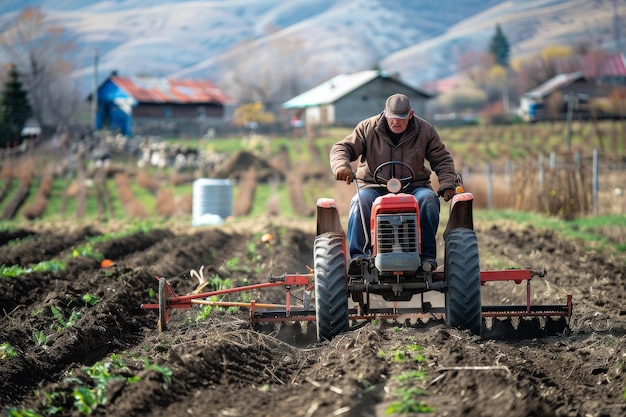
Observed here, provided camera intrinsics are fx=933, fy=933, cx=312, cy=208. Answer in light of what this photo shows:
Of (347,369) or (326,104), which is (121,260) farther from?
(326,104)

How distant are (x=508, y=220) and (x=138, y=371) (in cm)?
1646

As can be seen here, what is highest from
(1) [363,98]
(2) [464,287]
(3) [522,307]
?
(1) [363,98]

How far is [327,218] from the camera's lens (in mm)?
8758

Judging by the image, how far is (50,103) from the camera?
79625 millimetres

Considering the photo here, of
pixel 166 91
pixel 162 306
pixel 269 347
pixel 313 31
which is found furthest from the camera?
pixel 313 31

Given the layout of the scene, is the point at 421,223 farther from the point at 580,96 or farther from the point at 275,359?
the point at 580,96

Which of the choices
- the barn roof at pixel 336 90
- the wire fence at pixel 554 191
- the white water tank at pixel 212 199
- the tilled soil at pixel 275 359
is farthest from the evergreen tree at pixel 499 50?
the tilled soil at pixel 275 359

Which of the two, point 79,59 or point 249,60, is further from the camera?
point 79,59

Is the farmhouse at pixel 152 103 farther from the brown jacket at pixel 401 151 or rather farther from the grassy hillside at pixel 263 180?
the brown jacket at pixel 401 151

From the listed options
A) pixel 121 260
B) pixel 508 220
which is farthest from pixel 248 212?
pixel 121 260

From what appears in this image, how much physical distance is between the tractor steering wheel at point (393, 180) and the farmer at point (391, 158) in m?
0.05

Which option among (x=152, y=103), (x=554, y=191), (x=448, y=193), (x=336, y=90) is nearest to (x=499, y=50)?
(x=336, y=90)

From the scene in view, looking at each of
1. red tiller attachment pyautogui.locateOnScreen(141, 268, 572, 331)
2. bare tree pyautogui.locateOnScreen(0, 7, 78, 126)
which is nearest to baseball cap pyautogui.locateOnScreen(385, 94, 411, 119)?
red tiller attachment pyautogui.locateOnScreen(141, 268, 572, 331)

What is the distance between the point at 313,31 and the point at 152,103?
104097mm
